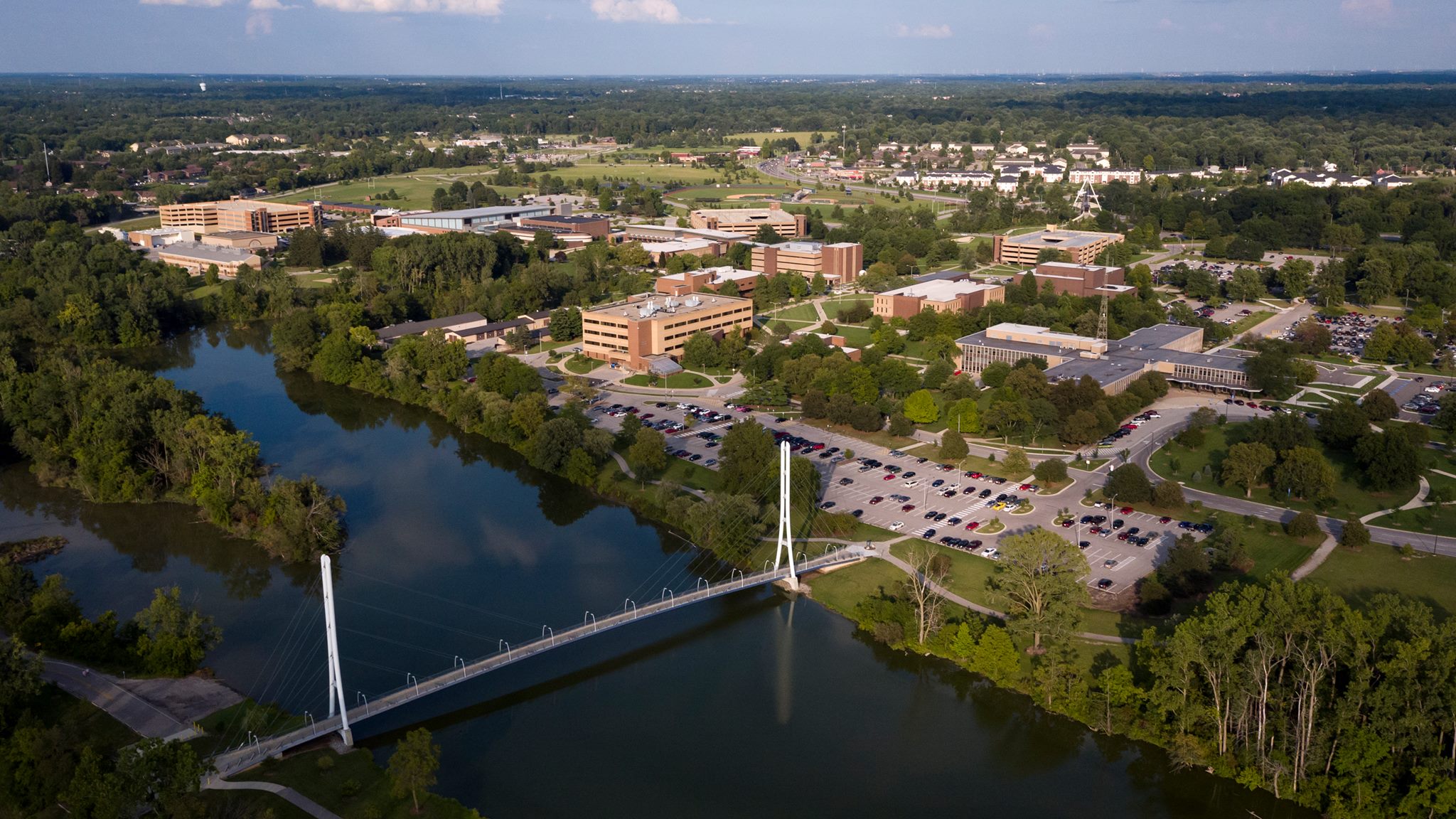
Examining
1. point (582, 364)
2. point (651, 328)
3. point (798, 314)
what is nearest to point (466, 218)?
point (798, 314)

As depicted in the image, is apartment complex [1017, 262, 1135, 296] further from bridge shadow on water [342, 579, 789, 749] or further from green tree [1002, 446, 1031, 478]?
bridge shadow on water [342, 579, 789, 749]

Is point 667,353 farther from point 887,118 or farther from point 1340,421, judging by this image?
point 887,118

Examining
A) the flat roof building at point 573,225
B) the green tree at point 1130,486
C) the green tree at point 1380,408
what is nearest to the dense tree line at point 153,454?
the green tree at point 1130,486

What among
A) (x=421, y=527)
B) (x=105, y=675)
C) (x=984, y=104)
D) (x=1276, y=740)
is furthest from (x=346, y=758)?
(x=984, y=104)

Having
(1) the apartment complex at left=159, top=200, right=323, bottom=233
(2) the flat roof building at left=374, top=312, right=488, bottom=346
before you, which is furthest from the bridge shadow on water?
(1) the apartment complex at left=159, top=200, right=323, bottom=233

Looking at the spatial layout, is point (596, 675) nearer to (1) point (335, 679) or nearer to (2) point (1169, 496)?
(1) point (335, 679)

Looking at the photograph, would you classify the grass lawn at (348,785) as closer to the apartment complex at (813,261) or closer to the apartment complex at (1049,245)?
the apartment complex at (813,261)
